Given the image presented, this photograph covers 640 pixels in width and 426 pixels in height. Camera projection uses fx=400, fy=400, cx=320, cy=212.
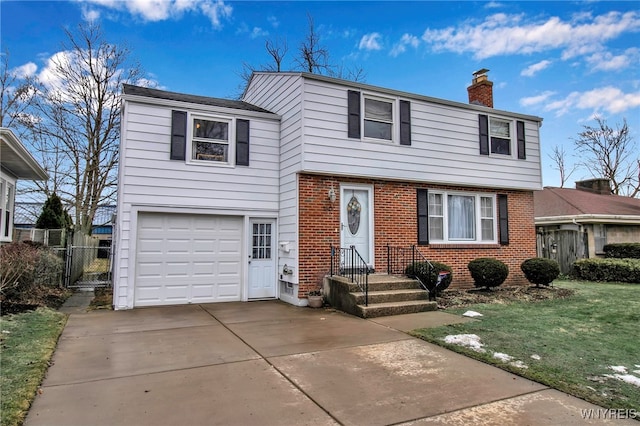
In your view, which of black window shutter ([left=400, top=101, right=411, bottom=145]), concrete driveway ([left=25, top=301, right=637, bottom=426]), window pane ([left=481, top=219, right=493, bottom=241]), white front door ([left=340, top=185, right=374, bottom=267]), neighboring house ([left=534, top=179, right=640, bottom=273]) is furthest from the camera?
neighboring house ([left=534, top=179, right=640, bottom=273])

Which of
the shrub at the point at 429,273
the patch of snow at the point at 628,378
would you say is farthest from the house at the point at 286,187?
the patch of snow at the point at 628,378

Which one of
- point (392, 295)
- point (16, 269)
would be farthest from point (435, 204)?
point (16, 269)

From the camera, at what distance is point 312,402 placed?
147 inches

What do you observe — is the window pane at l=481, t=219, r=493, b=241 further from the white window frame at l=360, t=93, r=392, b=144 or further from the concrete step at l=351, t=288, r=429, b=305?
the concrete step at l=351, t=288, r=429, b=305

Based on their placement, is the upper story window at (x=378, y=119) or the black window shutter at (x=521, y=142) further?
the black window shutter at (x=521, y=142)

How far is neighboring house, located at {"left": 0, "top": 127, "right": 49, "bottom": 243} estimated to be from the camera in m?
9.25

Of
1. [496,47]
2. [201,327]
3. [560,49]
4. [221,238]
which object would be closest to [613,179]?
[560,49]

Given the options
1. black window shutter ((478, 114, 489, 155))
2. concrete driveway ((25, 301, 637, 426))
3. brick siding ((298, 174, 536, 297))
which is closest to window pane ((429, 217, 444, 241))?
brick siding ((298, 174, 536, 297))

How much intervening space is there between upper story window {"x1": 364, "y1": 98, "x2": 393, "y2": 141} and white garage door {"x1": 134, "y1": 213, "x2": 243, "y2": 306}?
4.05 meters

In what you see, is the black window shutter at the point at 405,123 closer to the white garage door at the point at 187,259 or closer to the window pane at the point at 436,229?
the window pane at the point at 436,229

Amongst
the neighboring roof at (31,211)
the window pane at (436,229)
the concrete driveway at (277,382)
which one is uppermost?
the neighboring roof at (31,211)

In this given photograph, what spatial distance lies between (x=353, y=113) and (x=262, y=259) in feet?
14.2

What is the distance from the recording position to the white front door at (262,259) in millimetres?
10070

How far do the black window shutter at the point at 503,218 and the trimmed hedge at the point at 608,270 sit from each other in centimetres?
489
